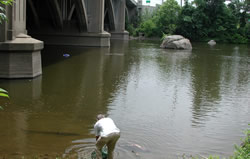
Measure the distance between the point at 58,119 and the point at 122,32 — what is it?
4496cm

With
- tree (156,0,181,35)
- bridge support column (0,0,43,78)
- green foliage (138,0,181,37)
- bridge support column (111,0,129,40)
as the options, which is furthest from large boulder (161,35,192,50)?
tree (156,0,181,35)

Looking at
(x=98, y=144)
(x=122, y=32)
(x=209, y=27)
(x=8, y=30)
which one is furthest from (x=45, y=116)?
(x=209, y=27)

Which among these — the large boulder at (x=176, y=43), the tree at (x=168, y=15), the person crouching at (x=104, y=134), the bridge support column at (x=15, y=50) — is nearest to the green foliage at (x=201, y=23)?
the tree at (x=168, y=15)

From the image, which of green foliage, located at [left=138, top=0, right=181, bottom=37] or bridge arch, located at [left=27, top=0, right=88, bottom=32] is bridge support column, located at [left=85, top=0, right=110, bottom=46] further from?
green foliage, located at [left=138, top=0, right=181, bottom=37]

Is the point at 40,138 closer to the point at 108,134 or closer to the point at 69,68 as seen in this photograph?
the point at 108,134

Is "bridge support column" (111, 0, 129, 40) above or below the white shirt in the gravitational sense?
above

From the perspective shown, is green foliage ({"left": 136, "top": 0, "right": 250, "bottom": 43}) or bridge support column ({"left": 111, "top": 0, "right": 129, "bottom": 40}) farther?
green foliage ({"left": 136, "top": 0, "right": 250, "bottom": 43})

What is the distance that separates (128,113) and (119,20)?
44.1m

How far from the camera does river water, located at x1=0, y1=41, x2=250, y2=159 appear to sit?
255 inches

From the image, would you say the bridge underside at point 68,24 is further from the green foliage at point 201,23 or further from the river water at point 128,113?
the green foliage at point 201,23

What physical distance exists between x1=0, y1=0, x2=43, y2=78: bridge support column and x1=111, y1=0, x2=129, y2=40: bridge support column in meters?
39.1

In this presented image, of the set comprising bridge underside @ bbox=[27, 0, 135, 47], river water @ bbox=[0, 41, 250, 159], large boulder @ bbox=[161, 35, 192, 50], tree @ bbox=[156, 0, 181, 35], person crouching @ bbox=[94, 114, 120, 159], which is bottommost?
river water @ bbox=[0, 41, 250, 159]

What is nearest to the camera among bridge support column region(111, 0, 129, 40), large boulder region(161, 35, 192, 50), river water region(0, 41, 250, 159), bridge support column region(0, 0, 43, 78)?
river water region(0, 41, 250, 159)

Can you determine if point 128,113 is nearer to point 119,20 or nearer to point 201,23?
point 119,20
